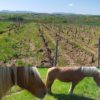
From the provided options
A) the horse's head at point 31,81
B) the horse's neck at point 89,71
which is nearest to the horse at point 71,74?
the horse's neck at point 89,71

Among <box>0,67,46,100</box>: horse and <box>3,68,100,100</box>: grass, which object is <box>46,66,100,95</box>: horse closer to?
<box>3,68,100,100</box>: grass

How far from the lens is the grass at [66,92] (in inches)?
112

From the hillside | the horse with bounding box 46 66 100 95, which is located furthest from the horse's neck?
the hillside

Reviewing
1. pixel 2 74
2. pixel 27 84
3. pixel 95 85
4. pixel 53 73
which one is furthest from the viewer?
pixel 95 85

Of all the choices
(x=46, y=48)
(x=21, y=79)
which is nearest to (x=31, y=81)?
(x=21, y=79)

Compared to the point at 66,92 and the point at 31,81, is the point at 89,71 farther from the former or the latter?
the point at 31,81

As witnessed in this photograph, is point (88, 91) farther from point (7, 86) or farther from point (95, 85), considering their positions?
point (7, 86)

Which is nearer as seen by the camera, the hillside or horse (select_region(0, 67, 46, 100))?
horse (select_region(0, 67, 46, 100))

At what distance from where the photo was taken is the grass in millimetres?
2844

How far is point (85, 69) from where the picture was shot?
339 cm

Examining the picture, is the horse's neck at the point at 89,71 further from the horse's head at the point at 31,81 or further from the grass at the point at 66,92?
the horse's head at the point at 31,81

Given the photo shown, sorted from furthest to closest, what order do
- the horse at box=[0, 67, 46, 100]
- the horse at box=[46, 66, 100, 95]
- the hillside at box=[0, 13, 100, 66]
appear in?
the hillside at box=[0, 13, 100, 66] → the horse at box=[46, 66, 100, 95] → the horse at box=[0, 67, 46, 100]

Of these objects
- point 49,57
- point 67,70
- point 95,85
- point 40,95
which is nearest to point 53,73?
point 67,70

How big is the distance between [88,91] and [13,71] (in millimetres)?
1588
